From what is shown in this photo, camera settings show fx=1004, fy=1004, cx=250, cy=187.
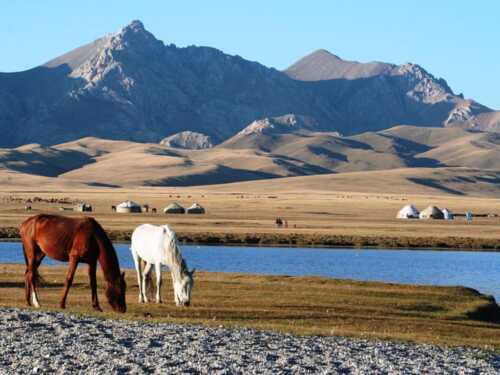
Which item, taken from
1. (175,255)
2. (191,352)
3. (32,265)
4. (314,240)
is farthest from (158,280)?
(314,240)

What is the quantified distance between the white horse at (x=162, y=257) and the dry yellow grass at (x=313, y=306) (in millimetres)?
704

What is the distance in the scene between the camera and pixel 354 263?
245 feet

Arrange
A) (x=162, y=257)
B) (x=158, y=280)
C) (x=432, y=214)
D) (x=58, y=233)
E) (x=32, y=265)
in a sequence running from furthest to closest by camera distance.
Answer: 1. (x=432, y=214)
2. (x=158, y=280)
3. (x=162, y=257)
4. (x=32, y=265)
5. (x=58, y=233)

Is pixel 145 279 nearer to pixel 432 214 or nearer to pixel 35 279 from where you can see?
pixel 35 279

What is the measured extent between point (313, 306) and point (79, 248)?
417 inches

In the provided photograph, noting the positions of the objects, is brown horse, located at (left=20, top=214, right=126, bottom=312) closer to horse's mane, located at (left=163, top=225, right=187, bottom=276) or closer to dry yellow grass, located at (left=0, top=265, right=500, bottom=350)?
dry yellow grass, located at (left=0, top=265, right=500, bottom=350)

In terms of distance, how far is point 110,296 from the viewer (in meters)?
29.0

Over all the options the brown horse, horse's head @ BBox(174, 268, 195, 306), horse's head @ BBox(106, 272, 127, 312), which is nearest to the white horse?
horse's head @ BBox(174, 268, 195, 306)

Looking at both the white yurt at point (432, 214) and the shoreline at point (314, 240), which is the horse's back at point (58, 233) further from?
the white yurt at point (432, 214)

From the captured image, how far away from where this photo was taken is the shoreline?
314 feet

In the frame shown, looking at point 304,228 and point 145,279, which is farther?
point 304,228

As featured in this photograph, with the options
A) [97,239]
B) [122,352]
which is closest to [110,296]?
[97,239]

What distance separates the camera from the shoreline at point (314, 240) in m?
95.7

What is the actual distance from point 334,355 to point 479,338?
1022 centimetres
